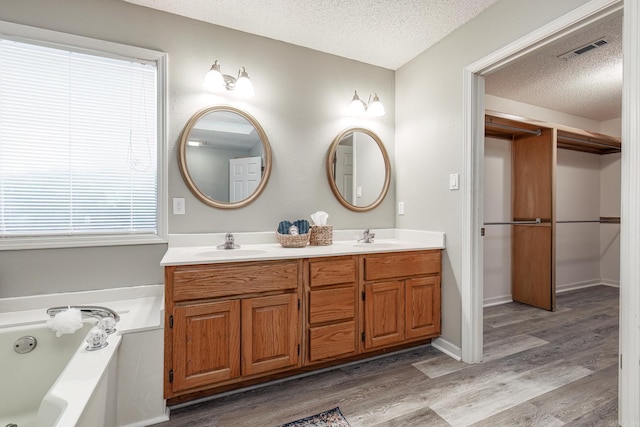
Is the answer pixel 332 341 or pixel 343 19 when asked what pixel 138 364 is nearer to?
pixel 332 341

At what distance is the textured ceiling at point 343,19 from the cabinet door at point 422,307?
1.92 meters

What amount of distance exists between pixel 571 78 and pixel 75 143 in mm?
4299

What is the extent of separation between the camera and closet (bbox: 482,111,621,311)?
3.20 m

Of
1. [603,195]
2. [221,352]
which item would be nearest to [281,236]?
[221,352]

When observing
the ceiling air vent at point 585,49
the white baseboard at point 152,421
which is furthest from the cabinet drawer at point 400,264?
the ceiling air vent at point 585,49

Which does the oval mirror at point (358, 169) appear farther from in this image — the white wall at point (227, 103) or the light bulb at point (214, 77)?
the light bulb at point (214, 77)

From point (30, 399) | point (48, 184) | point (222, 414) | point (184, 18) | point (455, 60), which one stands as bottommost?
point (222, 414)

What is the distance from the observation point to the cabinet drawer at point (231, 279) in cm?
163

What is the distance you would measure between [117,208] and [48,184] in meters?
0.39

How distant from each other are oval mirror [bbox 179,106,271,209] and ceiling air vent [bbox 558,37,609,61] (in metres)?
2.64

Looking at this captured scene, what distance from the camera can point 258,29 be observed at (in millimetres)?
2322

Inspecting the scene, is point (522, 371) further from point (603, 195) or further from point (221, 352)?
point (603, 195)

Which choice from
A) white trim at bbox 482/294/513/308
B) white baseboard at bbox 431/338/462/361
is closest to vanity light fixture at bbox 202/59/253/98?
white baseboard at bbox 431/338/462/361

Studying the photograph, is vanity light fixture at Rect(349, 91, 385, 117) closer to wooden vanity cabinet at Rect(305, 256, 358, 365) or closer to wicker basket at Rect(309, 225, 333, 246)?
wicker basket at Rect(309, 225, 333, 246)
